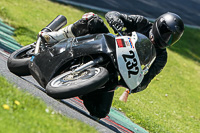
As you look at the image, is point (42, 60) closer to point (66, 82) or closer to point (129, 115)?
point (66, 82)

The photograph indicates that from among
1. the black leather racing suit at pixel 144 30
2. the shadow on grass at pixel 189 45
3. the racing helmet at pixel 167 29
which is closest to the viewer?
the racing helmet at pixel 167 29

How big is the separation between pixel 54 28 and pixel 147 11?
1284cm

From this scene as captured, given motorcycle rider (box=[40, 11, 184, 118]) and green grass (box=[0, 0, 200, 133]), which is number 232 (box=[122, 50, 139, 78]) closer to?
motorcycle rider (box=[40, 11, 184, 118])

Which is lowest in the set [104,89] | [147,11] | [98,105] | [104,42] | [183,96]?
[147,11]

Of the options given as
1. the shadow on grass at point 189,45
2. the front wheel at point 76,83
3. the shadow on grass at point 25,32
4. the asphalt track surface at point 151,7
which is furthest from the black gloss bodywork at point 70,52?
the shadow on grass at point 189,45

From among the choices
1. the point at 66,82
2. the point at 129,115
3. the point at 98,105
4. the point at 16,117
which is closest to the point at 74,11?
the point at 129,115

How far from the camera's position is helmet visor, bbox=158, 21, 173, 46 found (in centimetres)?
527

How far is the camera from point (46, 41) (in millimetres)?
5316

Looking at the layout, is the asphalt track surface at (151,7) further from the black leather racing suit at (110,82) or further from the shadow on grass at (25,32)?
the black leather racing suit at (110,82)

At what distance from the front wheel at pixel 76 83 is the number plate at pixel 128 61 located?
0.33m

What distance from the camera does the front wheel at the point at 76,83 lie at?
4258mm

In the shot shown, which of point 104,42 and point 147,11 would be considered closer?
point 104,42

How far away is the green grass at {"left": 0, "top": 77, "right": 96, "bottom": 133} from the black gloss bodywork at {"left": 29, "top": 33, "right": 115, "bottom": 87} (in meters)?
0.71

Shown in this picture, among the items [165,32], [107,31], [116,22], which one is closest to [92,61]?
[107,31]
